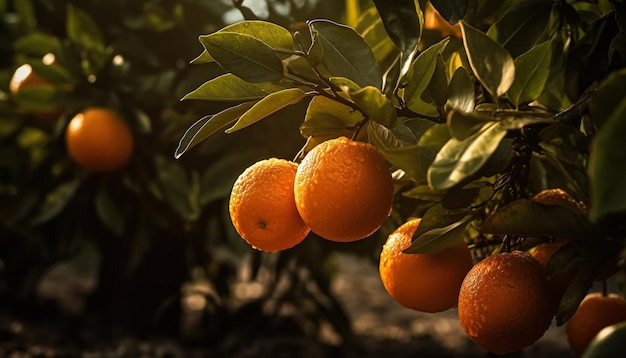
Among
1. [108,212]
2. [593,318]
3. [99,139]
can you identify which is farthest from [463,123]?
[108,212]

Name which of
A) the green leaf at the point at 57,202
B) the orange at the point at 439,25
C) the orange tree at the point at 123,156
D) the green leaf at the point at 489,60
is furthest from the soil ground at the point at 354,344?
the green leaf at the point at 489,60

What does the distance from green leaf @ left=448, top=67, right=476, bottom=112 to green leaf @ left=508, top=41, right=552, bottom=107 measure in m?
0.05

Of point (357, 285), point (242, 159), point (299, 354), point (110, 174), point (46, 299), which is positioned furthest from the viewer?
point (357, 285)

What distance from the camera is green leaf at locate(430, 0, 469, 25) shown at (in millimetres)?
773

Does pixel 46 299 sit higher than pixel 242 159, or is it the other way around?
pixel 242 159

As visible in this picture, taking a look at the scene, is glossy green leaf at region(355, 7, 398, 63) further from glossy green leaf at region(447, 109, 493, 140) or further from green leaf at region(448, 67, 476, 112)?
glossy green leaf at region(447, 109, 493, 140)

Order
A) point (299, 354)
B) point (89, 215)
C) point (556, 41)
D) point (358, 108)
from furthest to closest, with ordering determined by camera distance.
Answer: point (299, 354) < point (89, 215) < point (556, 41) < point (358, 108)

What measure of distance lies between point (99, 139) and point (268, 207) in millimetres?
937

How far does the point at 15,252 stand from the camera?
86.7 inches

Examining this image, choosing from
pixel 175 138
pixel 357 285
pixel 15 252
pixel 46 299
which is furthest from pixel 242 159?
pixel 357 285

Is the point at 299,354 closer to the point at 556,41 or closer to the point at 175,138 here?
the point at 175,138

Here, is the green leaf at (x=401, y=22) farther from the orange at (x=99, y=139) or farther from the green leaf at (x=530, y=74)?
the orange at (x=99, y=139)

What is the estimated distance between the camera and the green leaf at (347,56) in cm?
80

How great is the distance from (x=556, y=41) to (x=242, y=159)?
2.42 feet
